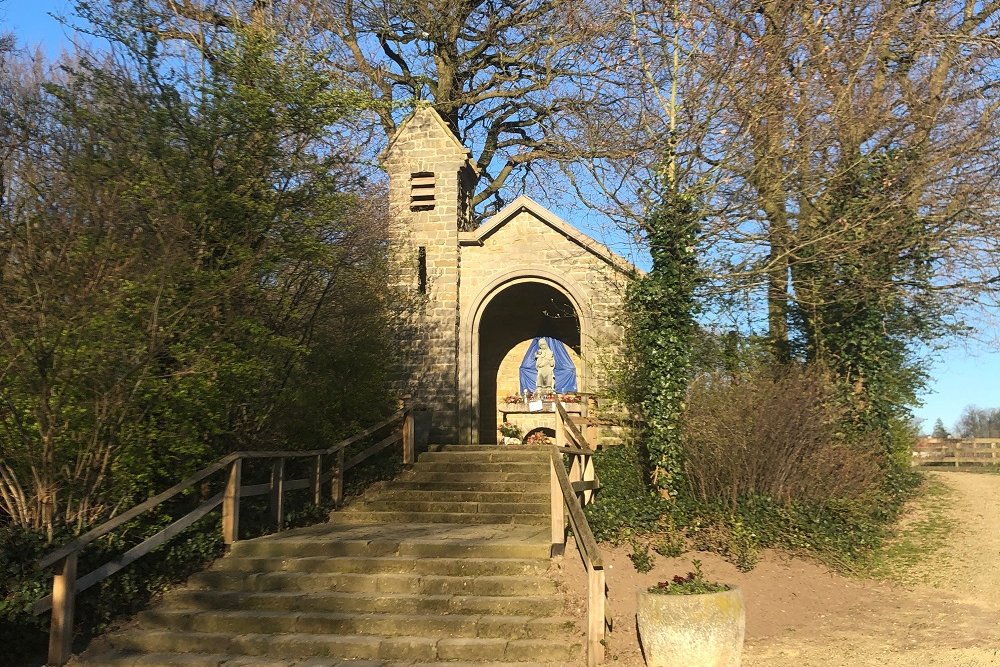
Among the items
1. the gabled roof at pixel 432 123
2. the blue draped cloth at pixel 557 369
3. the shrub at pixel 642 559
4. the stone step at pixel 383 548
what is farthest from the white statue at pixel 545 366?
the stone step at pixel 383 548

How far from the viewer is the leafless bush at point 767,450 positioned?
32.3 ft

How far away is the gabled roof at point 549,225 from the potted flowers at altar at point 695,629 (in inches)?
341

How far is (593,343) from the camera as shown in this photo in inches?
570

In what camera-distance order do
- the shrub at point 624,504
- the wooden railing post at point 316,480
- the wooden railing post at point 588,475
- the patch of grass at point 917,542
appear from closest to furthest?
the patch of grass at point 917,542
the shrub at point 624,504
the wooden railing post at point 316,480
the wooden railing post at point 588,475

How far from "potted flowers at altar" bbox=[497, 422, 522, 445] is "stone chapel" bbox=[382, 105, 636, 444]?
4446 mm

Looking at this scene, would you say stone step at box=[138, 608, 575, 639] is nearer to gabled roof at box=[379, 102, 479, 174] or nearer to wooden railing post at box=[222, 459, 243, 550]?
wooden railing post at box=[222, 459, 243, 550]

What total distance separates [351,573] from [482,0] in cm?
1703

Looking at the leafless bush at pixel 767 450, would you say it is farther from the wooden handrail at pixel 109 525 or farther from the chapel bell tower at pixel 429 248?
the wooden handrail at pixel 109 525

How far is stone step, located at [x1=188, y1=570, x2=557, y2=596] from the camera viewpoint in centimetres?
704

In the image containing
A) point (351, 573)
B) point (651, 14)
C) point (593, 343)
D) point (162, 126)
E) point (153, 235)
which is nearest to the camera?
point (351, 573)

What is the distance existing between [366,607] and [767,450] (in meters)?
5.40

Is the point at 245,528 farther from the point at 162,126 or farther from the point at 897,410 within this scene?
the point at 897,410

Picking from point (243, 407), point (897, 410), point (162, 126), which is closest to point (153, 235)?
point (162, 126)

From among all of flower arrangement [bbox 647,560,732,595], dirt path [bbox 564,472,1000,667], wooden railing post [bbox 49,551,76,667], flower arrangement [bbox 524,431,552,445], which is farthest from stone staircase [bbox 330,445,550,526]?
flower arrangement [bbox 524,431,552,445]
